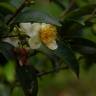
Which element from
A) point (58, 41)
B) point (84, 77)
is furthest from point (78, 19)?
point (84, 77)

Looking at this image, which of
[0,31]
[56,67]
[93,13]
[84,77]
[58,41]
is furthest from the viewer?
[84,77]

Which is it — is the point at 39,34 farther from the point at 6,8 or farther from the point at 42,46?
the point at 6,8

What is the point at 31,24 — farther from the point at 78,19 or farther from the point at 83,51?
the point at 83,51

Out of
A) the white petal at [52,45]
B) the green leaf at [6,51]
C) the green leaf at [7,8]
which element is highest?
the green leaf at [7,8]

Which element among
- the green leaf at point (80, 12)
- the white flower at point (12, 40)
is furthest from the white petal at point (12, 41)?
the green leaf at point (80, 12)

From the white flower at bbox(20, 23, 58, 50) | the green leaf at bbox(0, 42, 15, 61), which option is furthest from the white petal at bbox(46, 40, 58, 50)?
the green leaf at bbox(0, 42, 15, 61)

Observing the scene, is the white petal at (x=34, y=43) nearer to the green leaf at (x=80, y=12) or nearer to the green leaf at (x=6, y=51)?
the green leaf at (x=6, y=51)
